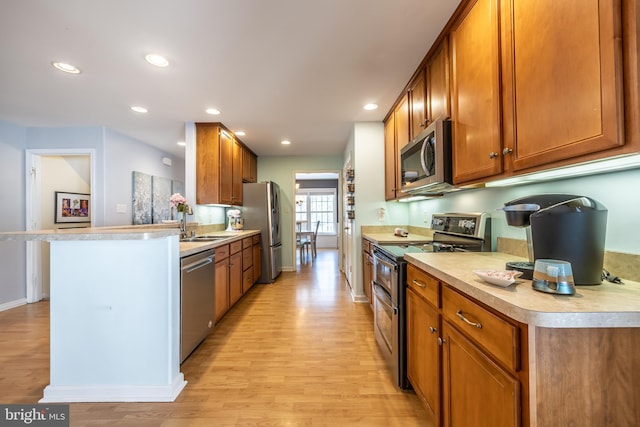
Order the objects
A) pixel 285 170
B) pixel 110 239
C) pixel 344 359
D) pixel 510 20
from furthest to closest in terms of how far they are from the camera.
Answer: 1. pixel 285 170
2. pixel 344 359
3. pixel 110 239
4. pixel 510 20

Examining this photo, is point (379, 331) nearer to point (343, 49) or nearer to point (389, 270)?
point (389, 270)

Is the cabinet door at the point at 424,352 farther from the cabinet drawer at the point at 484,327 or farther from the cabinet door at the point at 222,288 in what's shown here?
the cabinet door at the point at 222,288

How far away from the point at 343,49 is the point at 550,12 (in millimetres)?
1199

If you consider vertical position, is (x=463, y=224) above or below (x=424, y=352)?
above

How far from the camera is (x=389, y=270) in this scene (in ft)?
5.72

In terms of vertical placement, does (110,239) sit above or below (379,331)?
above

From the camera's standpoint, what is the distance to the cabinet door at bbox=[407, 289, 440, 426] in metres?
1.22

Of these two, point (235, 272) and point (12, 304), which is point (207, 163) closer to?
point (235, 272)

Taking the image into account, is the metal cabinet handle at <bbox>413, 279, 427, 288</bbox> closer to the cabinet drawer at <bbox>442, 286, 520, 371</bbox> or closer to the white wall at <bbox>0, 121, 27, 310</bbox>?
the cabinet drawer at <bbox>442, 286, 520, 371</bbox>

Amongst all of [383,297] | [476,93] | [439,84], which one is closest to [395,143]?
[439,84]

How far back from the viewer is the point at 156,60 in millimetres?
1946

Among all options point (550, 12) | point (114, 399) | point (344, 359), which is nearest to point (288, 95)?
point (550, 12)

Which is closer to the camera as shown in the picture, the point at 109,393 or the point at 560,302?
the point at 560,302

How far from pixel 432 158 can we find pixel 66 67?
291cm
